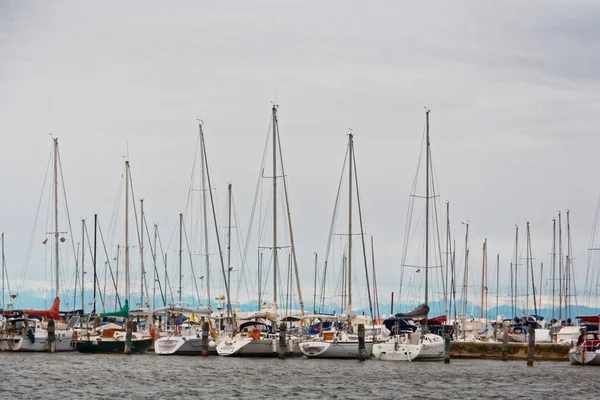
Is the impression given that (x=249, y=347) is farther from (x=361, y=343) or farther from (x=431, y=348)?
(x=431, y=348)

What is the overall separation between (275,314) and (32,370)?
1971cm

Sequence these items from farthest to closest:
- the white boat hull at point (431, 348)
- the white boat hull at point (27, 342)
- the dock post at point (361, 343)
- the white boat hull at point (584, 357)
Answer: the white boat hull at point (27, 342) → the white boat hull at point (431, 348) → the dock post at point (361, 343) → the white boat hull at point (584, 357)

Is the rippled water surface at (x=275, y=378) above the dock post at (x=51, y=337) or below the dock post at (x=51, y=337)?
below

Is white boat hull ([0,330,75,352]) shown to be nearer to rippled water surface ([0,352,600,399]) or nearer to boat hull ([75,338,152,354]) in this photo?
boat hull ([75,338,152,354])

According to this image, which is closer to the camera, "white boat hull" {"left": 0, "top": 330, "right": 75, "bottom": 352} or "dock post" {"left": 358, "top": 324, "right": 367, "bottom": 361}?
"dock post" {"left": 358, "top": 324, "right": 367, "bottom": 361}

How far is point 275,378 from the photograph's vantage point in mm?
63969

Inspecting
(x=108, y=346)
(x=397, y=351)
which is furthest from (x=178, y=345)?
(x=397, y=351)

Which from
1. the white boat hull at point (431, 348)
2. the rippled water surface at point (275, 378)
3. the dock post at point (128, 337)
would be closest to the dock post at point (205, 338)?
the rippled water surface at point (275, 378)

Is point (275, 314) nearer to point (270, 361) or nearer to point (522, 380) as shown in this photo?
point (270, 361)

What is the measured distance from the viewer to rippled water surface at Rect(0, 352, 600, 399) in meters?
56.6

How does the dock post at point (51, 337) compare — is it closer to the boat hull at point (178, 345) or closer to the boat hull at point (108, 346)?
the boat hull at point (108, 346)

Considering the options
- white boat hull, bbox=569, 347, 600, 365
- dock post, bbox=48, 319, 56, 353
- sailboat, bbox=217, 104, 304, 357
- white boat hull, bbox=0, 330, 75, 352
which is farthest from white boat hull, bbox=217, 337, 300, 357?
white boat hull, bbox=569, 347, 600, 365

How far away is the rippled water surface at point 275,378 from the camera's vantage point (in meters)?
56.6

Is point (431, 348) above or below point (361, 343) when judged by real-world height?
below
